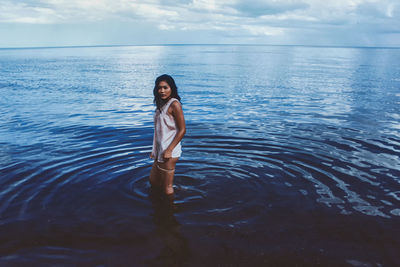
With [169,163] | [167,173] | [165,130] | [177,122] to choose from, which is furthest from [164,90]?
[167,173]

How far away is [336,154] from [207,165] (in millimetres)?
3855

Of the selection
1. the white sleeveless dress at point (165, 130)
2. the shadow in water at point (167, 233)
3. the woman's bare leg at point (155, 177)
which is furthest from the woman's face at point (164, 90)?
the shadow in water at point (167, 233)

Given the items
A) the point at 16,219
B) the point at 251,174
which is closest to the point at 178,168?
the point at 251,174

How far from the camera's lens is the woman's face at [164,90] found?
5301mm

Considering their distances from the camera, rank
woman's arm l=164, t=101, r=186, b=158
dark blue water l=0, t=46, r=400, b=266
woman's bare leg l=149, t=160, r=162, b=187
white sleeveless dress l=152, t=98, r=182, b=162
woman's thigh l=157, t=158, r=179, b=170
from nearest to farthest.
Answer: dark blue water l=0, t=46, r=400, b=266
woman's arm l=164, t=101, r=186, b=158
white sleeveless dress l=152, t=98, r=182, b=162
woman's thigh l=157, t=158, r=179, b=170
woman's bare leg l=149, t=160, r=162, b=187

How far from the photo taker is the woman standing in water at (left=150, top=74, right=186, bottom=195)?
209 inches

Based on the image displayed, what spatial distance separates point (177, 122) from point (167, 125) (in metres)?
0.22

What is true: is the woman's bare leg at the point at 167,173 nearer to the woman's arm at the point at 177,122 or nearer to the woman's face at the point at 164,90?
the woman's arm at the point at 177,122

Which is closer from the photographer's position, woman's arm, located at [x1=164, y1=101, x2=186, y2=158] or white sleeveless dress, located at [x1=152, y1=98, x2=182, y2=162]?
woman's arm, located at [x1=164, y1=101, x2=186, y2=158]

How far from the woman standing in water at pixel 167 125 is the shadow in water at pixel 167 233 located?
1.44 feet

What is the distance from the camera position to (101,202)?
612cm

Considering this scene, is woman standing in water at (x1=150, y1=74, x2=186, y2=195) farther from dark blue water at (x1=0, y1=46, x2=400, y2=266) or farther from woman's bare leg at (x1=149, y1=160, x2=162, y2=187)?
Result: dark blue water at (x1=0, y1=46, x2=400, y2=266)

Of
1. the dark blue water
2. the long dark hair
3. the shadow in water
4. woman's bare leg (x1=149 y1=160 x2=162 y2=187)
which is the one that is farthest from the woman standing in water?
the dark blue water

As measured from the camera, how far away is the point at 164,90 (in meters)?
5.31
